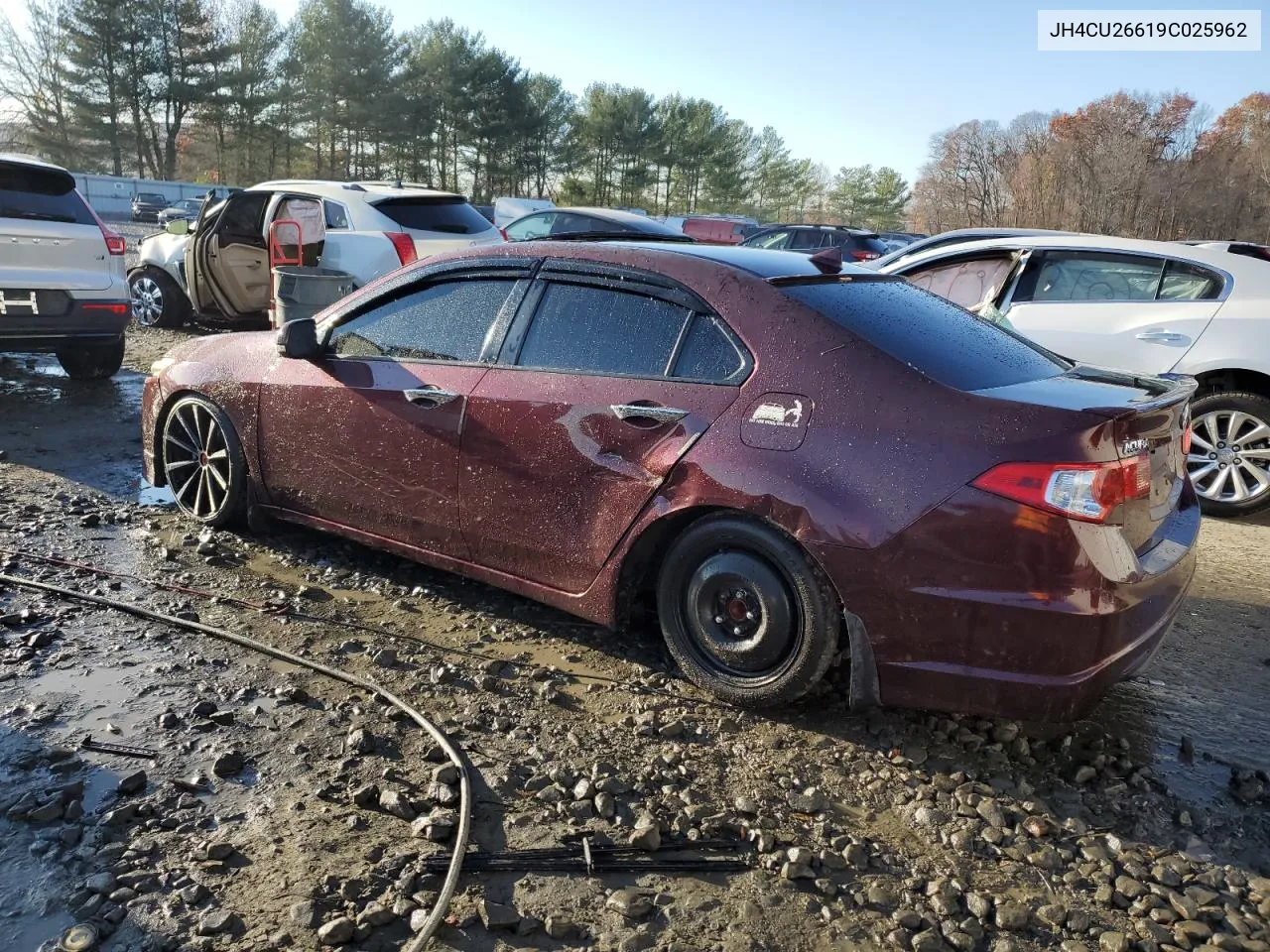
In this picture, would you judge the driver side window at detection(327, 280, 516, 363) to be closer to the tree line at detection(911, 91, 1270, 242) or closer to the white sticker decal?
the white sticker decal

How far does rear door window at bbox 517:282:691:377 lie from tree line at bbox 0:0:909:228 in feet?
177

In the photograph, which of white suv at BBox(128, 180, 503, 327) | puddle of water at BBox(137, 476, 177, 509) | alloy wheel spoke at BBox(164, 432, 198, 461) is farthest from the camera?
white suv at BBox(128, 180, 503, 327)

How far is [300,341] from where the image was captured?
172 inches

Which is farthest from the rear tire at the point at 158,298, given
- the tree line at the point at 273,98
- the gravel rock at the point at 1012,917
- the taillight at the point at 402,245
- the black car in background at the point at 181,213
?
the tree line at the point at 273,98

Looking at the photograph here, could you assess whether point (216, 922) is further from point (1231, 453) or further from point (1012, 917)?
point (1231, 453)

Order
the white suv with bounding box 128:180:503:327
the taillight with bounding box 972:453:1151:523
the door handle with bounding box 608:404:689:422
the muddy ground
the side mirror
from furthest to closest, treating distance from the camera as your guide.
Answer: the white suv with bounding box 128:180:503:327
the side mirror
the door handle with bounding box 608:404:689:422
the taillight with bounding box 972:453:1151:523
the muddy ground

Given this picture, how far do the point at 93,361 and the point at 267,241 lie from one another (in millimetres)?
2393

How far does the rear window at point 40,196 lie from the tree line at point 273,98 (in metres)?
48.8

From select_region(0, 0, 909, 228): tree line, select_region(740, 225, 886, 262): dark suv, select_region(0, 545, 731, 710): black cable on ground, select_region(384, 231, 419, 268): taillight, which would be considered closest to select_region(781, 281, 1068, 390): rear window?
select_region(0, 545, 731, 710): black cable on ground

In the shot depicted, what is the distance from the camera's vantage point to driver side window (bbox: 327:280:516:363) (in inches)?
157

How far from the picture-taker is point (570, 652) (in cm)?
382

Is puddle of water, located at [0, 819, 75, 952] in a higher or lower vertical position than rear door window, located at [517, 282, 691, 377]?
lower

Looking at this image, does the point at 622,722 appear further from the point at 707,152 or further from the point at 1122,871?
the point at 707,152

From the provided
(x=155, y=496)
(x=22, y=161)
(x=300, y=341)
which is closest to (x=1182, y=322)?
(x=300, y=341)
